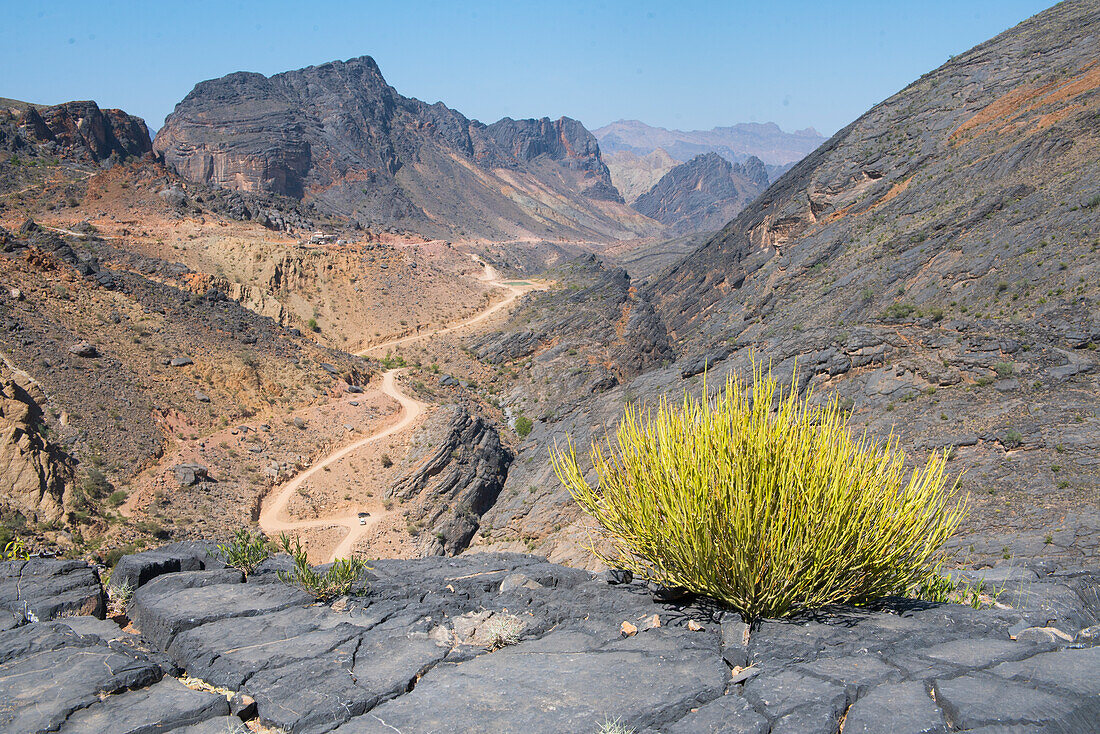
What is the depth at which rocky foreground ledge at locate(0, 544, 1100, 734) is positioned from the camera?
3.79 meters

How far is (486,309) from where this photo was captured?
4591cm

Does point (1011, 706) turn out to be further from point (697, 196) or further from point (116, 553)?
point (697, 196)

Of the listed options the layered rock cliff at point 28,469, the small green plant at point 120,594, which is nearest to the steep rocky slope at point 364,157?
the layered rock cliff at point 28,469

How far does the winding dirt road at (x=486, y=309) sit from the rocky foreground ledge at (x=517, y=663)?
104ft

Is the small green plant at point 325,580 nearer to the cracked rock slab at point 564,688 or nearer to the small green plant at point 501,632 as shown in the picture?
the small green plant at point 501,632

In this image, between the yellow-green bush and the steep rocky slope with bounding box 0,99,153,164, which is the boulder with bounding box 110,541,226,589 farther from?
the steep rocky slope with bounding box 0,99,153,164

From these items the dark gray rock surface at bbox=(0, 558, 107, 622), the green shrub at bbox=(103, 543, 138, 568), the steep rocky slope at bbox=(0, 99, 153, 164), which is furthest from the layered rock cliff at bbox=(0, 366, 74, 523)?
the steep rocky slope at bbox=(0, 99, 153, 164)

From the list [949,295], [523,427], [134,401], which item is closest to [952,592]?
[949,295]

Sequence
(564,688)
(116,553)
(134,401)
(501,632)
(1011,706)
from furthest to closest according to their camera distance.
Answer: (134,401), (116,553), (501,632), (564,688), (1011,706)

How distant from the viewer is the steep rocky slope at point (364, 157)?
76.3 meters

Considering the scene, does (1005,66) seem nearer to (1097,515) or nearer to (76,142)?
(1097,515)

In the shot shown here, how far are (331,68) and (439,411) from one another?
96.8m

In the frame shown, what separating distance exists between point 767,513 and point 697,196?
611 ft

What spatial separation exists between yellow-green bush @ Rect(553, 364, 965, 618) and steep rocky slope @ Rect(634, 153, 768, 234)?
17059 cm
